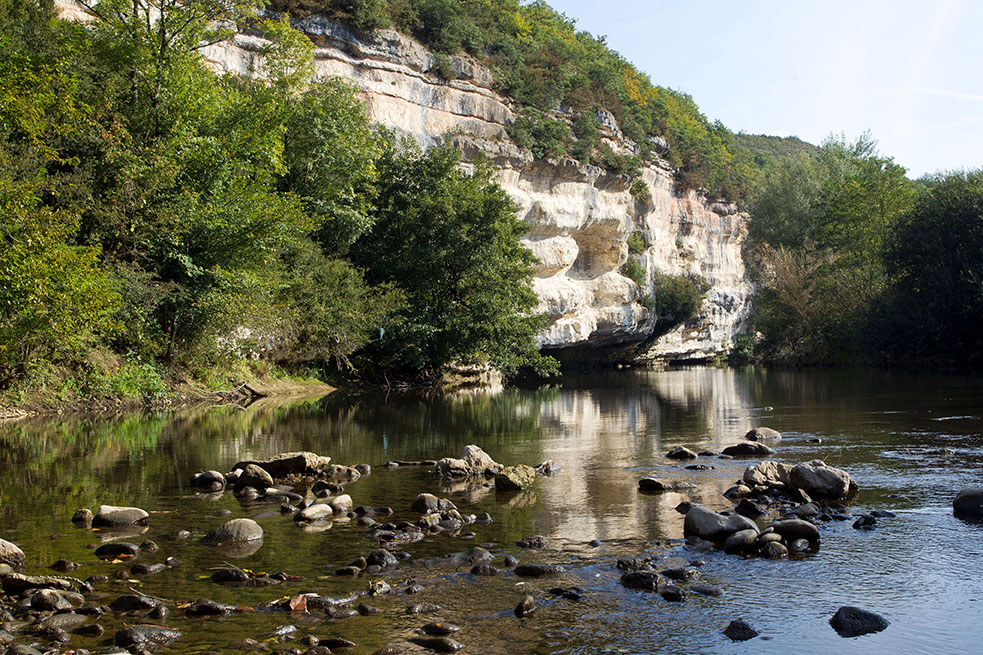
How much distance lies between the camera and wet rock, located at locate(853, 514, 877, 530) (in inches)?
327

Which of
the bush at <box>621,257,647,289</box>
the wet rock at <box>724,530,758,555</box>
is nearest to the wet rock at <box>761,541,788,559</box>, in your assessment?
the wet rock at <box>724,530,758,555</box>

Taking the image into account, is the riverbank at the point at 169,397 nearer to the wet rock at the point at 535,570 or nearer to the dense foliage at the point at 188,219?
the dense foliage at the point at 188,219

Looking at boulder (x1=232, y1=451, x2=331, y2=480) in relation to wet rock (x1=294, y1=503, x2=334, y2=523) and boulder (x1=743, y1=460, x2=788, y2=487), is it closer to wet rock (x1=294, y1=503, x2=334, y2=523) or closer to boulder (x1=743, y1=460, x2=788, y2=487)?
wet rock (x1=294, y1=503, x2=334, y2=523)

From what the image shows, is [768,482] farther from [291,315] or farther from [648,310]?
[648,310]

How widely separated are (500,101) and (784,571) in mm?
44563

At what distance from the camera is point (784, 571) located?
269 inches

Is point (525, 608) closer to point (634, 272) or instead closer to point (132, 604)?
point (132, 604)

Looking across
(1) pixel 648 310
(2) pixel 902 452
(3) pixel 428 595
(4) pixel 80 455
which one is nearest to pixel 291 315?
(4) pixel 80 455

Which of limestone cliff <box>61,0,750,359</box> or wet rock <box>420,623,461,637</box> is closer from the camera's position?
wet rock <box>420,623,461,637</box>

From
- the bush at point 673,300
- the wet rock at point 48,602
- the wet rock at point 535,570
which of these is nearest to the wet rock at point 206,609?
the wet rock at point 48,602

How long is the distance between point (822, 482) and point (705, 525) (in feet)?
9.85

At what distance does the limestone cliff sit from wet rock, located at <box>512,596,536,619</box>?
120ft

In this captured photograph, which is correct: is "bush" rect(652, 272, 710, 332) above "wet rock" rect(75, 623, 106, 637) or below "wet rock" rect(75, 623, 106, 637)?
above

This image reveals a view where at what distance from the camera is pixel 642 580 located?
6.37 meters
